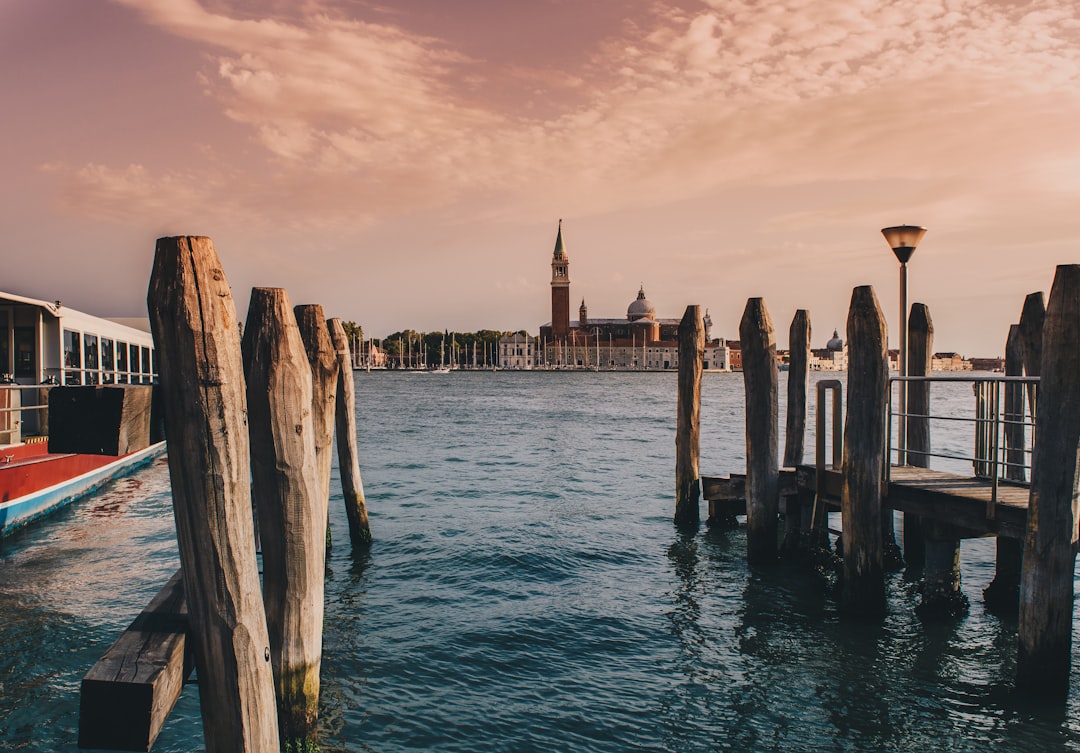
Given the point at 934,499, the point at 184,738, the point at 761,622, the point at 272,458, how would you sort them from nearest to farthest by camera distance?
1. the point at 272,458
2. the point at 184,738
3. the point at 934,499
4. the point at 761,622

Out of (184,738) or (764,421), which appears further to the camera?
(764,421)

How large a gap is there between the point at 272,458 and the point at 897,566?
842 centimetres

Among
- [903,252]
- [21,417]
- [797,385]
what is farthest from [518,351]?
[903,252]

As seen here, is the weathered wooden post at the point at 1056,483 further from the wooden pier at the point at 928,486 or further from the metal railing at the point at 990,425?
the metal railing at the point at 990,425

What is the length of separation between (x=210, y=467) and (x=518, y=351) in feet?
542

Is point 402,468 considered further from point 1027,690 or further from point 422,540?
point 1027,690

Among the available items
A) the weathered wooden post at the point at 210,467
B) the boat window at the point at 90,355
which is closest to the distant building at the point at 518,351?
the boat window at the point at 90,355

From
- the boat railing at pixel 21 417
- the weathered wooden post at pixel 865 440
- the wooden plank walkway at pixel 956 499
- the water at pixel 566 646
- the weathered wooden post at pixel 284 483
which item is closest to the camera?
the weathered wooden post at pixel 284 483

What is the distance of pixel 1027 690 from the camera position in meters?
5.72

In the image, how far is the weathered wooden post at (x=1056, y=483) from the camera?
5.31 m

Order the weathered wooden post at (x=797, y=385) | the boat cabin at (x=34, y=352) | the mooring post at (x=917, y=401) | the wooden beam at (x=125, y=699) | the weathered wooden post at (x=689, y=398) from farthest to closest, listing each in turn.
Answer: the boat cabin at (x=34, y=352) < the weathered wooden post at (x=689, y=398) < the weathered wooden post at (x=797, y=385) < the mooring post at (x=917, y=401) < the wooden beam at (x=125, y=699)

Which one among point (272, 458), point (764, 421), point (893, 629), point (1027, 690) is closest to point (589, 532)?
point (764, 421)

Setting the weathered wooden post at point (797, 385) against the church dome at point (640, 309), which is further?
the church dome at point (640, 309)

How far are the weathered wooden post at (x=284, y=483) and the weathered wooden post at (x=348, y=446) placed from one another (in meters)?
5.73
